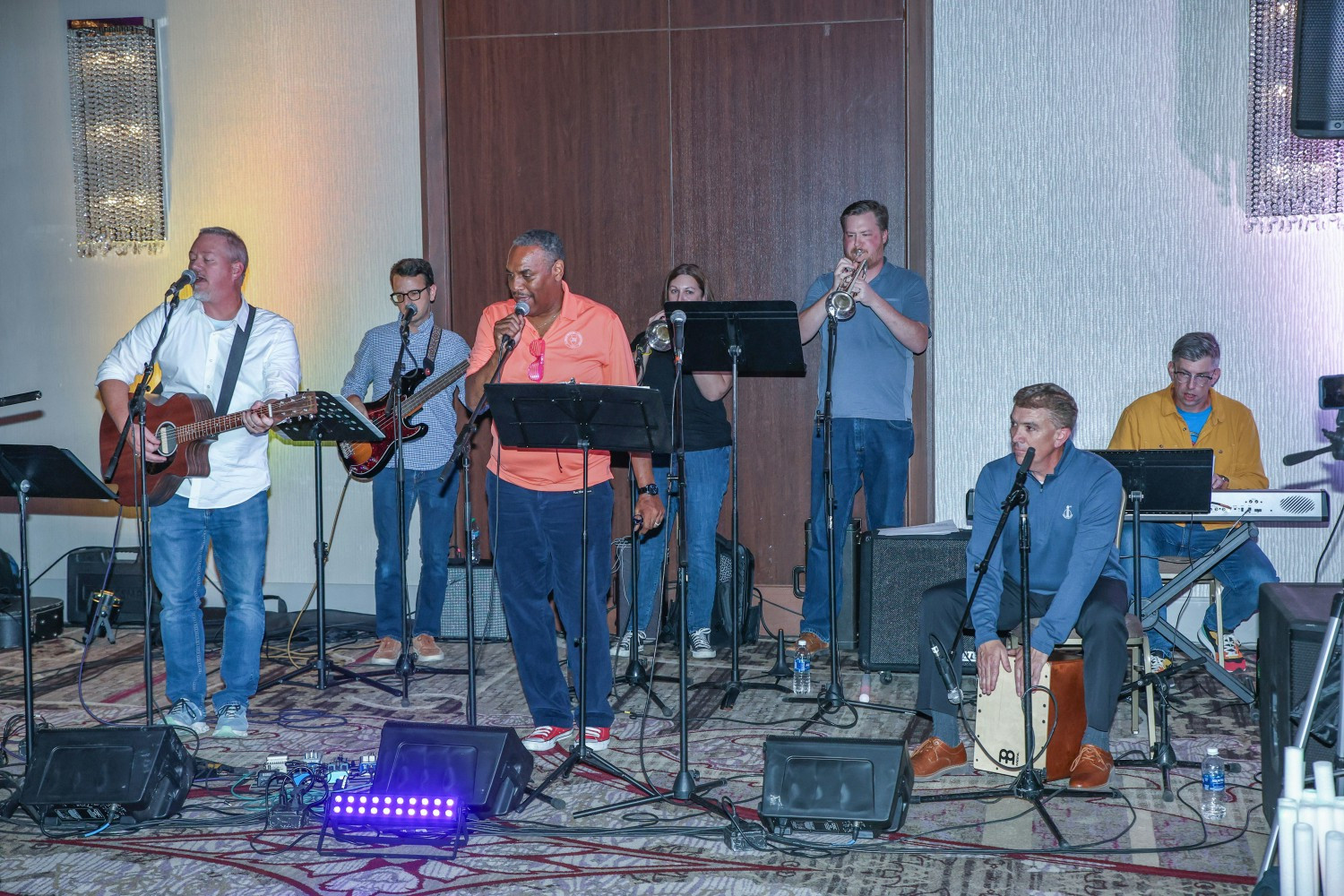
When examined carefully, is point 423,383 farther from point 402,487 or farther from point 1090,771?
point 1090,771

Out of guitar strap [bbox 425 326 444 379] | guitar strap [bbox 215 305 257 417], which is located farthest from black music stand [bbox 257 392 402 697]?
guitar strap [bbox 425 326 444 379]

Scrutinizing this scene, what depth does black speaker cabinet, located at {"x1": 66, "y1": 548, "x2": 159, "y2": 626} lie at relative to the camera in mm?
6762

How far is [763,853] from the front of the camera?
3.52m

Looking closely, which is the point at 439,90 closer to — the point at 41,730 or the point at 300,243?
the point at 300,243

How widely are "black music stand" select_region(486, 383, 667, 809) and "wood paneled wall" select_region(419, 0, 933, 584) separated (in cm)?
281

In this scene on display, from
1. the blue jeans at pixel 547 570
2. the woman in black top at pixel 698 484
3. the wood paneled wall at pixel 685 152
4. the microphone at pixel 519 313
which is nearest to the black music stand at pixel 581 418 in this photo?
the microphone at pixel 519 313

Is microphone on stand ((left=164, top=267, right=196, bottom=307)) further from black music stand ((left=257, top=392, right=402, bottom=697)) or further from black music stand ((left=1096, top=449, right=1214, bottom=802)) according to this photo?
black music stand ((left=1096, top=449, right=1214, bottom=802))

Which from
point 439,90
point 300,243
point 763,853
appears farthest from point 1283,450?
point 300,243

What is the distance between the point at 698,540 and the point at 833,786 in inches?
90.2

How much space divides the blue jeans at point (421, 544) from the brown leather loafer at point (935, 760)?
252 cm

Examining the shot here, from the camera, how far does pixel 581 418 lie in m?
3.76

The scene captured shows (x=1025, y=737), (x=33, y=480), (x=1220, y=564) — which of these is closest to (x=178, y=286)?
(x=33, y=480)

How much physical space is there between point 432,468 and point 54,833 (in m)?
2.44

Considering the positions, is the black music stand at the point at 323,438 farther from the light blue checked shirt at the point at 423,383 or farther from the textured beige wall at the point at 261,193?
the textured beige wall at the point at 261,193
